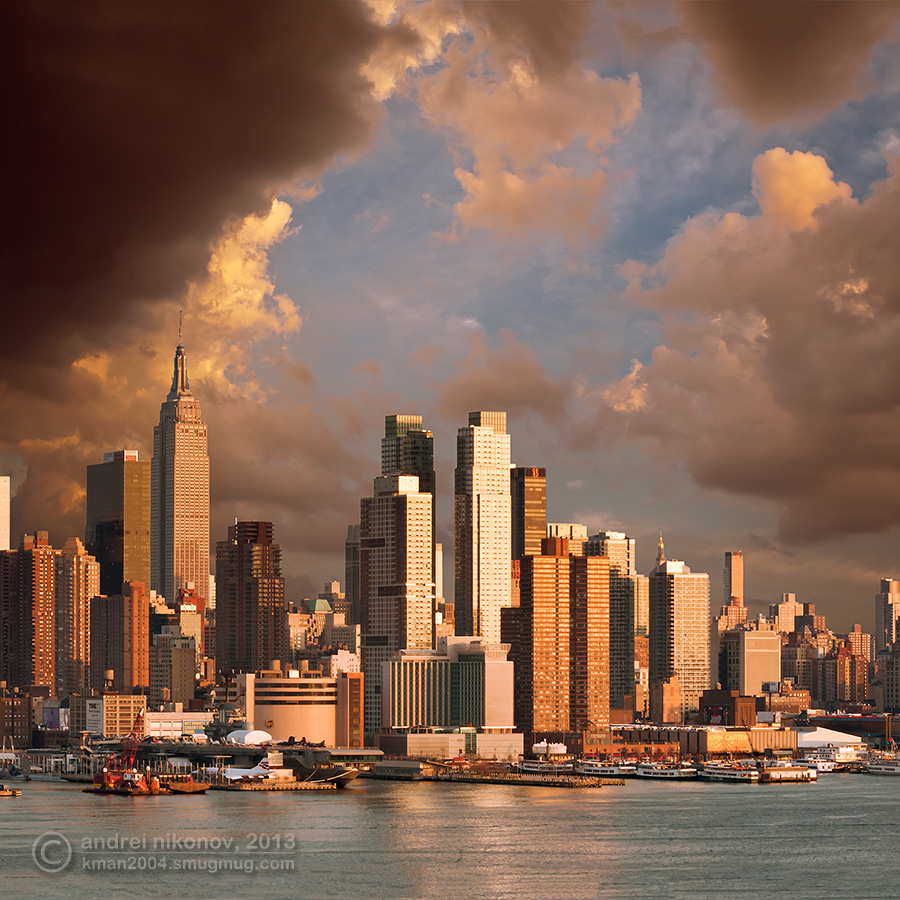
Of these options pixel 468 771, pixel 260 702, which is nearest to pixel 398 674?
pixel 260 702

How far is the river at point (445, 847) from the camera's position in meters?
60.2

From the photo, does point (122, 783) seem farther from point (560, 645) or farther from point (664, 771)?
point (560, 645)

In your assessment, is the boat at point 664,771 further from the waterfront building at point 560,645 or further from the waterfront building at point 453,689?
the waterfront building at point 560,645

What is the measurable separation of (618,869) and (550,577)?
11030 cm

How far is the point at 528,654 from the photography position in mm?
174500

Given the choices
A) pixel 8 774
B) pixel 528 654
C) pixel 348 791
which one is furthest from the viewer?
pixel 528 654

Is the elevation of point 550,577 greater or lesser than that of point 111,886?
greater

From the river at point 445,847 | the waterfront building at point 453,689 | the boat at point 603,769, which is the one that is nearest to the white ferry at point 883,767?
the boat at point 603,769

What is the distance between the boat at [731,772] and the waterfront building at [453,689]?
81.3ft

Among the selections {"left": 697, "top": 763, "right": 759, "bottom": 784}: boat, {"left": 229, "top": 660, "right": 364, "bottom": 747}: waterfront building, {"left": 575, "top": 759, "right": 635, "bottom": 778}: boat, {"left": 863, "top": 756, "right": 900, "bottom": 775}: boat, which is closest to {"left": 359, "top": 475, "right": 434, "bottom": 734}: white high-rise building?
{"left": 229, "top": 660, "right": 364, "bottom": 747}: waterfront building

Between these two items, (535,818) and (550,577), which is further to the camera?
(550,577)

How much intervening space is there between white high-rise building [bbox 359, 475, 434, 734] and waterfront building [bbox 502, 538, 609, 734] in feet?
59.3

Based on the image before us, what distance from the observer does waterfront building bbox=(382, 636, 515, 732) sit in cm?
16450

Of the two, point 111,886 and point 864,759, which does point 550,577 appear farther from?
point 111,886
